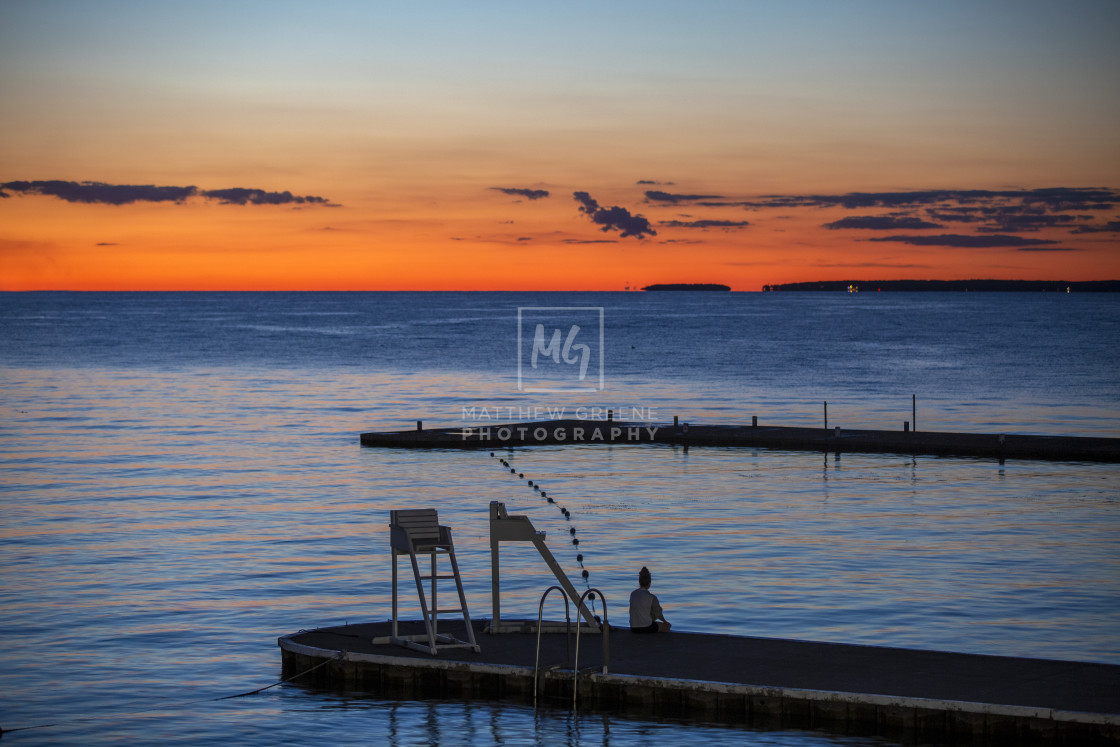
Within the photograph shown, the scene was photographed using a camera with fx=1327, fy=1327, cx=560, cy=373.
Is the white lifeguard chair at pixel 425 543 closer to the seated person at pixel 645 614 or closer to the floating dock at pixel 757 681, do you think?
the floating dock at pixel 757 681

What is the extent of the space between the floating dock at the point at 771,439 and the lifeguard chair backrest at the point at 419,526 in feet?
119

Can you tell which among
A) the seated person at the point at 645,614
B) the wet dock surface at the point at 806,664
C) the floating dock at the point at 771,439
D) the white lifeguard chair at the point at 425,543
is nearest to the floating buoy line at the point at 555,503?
the floating dock at the point at 771,439

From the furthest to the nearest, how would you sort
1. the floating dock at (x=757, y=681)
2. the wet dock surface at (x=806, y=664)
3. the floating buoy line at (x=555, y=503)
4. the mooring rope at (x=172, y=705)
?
the floating buoy line at (x=555, y=503)
the mooring rope at (x=172, y=705)
the wet dock surface at (x=806, y=664)
the floating dock at (x=757, y=681)

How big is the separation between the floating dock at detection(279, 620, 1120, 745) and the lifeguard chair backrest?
5.52ft

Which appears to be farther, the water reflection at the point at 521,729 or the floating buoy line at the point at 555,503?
the floating buoy line at the point at 555,503

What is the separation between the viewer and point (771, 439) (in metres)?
54.8

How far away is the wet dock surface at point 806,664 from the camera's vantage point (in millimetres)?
16562

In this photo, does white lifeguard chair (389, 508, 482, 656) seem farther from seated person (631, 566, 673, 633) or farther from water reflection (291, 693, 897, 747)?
seated person (631, 566, 673, 633)

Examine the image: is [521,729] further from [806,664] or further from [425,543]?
[806,664]

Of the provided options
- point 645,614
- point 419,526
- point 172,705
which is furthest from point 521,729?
point 172,705

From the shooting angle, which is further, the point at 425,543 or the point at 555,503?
the point at 555,503

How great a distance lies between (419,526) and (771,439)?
3714 centimetres

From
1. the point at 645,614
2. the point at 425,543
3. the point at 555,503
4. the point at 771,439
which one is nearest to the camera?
the point at 425,543

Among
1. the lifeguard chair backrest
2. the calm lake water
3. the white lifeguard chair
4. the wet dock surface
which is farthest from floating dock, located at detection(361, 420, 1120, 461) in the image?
the lifeguard chair backrest
